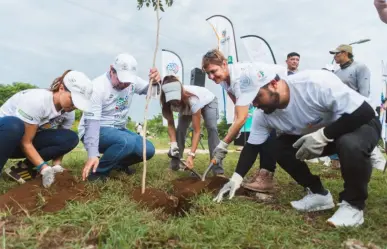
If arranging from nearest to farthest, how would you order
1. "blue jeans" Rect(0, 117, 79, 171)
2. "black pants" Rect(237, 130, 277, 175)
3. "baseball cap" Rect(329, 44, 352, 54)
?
"black pants" Rect(237, 130, 277, 175), "blue jeans" Rect(0, 117, 79, 171), "baseball cap" Rect(329, 44, 352, 54)

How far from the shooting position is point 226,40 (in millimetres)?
8203

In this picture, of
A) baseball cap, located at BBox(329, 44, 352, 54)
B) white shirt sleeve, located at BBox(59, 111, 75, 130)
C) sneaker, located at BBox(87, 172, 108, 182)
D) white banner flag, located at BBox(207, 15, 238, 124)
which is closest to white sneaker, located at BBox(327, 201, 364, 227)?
sneaker, located at BBox(87, 172, 108, 182)

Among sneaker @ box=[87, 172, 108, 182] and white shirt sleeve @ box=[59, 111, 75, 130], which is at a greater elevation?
white shirt sleeve @ box=[59, 111, 75, 130]

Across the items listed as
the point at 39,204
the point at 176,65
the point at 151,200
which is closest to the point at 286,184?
the point at 151,200

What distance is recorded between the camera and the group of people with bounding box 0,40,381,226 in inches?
90.8

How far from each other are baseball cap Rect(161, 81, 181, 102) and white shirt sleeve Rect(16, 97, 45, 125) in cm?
118

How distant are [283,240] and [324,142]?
2.39 ft

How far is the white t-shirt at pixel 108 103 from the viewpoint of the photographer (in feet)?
10.8

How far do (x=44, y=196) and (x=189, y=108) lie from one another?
1883 millimetres

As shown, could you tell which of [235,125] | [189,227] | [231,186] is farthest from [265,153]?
[189,227]

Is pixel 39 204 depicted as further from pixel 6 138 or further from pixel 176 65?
pixel 176 65

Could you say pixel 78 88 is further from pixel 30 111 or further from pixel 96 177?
pixel 96 177

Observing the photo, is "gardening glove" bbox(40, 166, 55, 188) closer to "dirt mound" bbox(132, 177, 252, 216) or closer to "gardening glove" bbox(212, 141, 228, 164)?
"dirt mound" bbox(132, 177, 252, 216)

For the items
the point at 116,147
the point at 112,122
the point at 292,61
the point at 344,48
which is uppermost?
the point at 344,48
